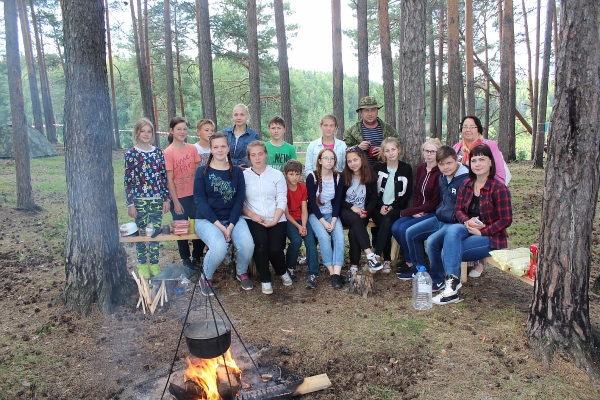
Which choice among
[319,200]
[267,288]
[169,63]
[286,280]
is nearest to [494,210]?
[319,200]

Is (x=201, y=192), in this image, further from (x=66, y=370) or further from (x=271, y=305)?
(x=66, y=370)

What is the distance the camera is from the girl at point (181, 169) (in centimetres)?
527

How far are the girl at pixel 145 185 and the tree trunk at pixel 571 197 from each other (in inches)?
155

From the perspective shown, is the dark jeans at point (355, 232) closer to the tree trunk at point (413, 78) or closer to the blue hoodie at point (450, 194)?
the blue hoodie at point (450, 194)

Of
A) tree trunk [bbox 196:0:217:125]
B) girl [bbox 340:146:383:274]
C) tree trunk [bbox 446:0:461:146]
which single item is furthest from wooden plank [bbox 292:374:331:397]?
tree trunk [bbox 446:0:461:146]

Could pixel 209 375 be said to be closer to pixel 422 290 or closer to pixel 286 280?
pixel 286 280

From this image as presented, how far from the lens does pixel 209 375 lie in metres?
3.21

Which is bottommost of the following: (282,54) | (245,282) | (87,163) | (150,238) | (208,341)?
(245,282)

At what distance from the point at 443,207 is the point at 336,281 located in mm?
1518

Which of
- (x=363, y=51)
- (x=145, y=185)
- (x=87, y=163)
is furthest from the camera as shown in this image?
(x=363, y=51)

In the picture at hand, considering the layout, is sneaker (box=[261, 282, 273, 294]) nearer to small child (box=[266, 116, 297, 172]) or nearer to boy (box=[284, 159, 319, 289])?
boy (box=[284, 159, 319, 289])

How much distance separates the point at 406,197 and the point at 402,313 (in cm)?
173

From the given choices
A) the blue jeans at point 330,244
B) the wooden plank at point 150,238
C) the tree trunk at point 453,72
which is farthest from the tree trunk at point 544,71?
the wooden plank at point 150,238

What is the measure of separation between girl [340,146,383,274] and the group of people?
0.01 metres
